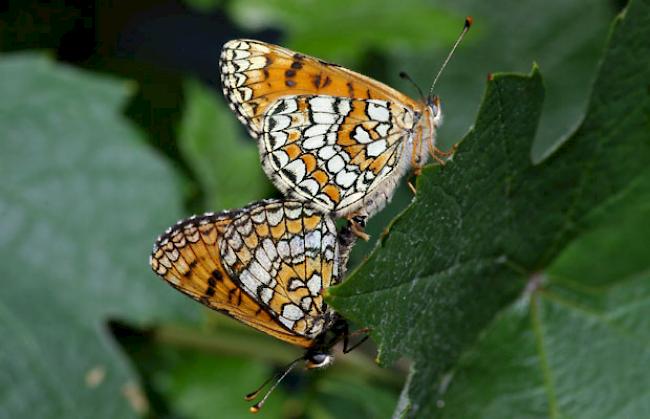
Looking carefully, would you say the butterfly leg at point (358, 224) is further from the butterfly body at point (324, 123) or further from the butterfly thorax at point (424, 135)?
the butterfly thorax at point (424, 135)

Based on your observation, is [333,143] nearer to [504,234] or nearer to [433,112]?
[433,112]

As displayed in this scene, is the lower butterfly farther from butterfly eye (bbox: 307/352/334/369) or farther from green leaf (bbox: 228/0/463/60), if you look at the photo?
green leaf (bbox: 228/0/463/60)

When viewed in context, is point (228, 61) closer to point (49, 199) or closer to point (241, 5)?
point (49, 199)

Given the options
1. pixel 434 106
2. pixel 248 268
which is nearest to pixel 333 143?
pixel 434 106

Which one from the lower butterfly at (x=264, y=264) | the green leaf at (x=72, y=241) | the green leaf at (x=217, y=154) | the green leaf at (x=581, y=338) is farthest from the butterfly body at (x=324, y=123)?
the green leaf at (x=217, y=154)

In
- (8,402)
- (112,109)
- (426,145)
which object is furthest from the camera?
Result: (112,109)

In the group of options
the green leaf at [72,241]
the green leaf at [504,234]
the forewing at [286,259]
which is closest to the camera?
the green leaf at [504,234]

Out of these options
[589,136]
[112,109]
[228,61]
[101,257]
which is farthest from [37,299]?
[589,136]
